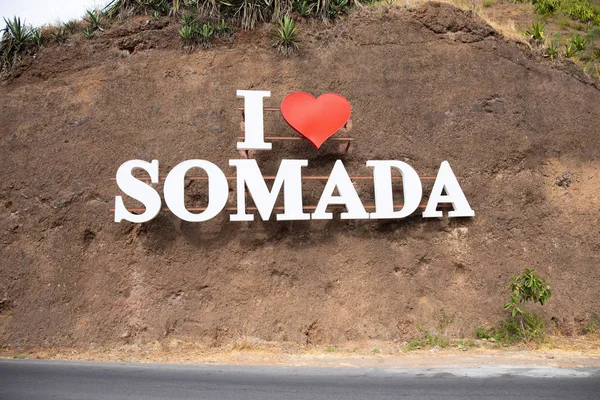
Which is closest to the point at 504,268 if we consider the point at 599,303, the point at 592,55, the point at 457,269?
the point at 457,269

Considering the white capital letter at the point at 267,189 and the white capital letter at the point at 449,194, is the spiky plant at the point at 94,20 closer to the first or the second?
the white capital letter at the point at 267,189

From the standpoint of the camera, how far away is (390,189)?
1177cm

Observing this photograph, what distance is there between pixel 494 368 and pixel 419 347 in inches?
95.8

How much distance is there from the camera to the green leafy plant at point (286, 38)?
13484 millimetres

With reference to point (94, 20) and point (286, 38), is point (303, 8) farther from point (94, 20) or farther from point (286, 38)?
point (94, 20)

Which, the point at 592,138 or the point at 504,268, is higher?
the point at 592,138

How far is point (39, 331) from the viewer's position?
1129 centimetres

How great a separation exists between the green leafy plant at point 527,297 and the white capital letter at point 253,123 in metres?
5.85

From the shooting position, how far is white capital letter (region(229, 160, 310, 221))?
11227 mm

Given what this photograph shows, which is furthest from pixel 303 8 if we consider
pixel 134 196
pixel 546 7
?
pixel 546 7

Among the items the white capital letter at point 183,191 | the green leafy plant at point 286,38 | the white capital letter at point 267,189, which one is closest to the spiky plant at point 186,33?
the green leafy plant at point 286,38

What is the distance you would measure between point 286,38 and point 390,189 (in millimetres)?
4783

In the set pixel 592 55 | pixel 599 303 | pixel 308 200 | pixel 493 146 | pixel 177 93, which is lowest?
pixel 599 303

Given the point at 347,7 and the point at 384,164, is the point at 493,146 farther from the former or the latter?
the point at 347,7
